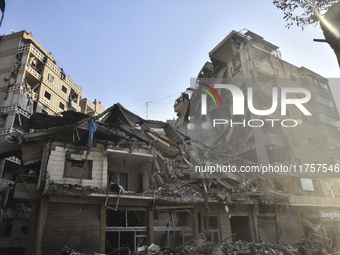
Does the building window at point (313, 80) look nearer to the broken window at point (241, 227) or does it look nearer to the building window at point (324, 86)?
the building window at point (324, 86)

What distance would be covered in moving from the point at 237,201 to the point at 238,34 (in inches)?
868

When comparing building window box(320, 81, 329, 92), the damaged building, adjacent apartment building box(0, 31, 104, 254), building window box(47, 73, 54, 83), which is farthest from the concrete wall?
building window box(320, 81, 329, 92)

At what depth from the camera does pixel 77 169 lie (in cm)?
1559

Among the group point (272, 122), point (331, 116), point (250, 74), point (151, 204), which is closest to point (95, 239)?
point (151, 204)

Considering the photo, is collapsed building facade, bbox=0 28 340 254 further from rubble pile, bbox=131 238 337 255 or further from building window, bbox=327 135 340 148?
building window, bbox=327 135 340 148

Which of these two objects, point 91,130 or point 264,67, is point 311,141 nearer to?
point 264,67

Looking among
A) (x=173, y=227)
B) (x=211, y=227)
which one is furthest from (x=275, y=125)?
(x=173, y=227)

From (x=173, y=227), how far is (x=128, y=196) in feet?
13.2

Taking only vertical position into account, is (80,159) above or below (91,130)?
below

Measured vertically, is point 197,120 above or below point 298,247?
above

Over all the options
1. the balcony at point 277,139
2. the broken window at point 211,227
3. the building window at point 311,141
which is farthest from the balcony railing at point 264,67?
the broken window at point 211,227

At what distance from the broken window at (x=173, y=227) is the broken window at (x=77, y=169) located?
201 inches

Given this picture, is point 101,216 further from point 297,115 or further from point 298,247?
point 297,115

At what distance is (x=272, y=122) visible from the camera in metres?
26.8
